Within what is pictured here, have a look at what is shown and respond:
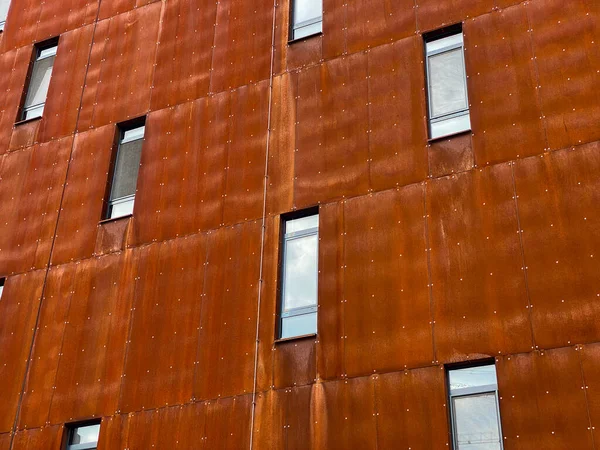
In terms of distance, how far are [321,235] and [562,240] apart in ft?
14.3

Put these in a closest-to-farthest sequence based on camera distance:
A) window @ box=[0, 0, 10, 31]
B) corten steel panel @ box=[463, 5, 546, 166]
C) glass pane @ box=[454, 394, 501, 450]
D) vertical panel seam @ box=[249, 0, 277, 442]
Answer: glass pane @ box=[454, 394, 501, 450], corten steel panel @ box=[463, 5, 546, 166], vertical panel seam @ box=[249, 0, 277, 442], window @ box=[0, 0, 10, 31]

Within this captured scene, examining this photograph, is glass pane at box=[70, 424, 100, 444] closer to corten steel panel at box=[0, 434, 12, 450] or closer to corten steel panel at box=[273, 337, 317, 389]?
corten steel panel at box=[0, 434, 12, 450]

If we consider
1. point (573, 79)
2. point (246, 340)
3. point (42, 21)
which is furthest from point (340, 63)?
point (42, 21)

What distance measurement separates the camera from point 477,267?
1402cm

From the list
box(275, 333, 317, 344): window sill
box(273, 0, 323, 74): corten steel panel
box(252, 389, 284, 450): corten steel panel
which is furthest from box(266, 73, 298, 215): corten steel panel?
box(252, 389, 284, 450): corten steel panel

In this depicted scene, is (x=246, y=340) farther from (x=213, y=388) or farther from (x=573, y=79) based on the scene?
(x=573, y=79)

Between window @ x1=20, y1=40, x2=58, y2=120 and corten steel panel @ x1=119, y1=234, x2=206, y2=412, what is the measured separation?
615cm

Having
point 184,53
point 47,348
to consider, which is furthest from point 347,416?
point 184,53

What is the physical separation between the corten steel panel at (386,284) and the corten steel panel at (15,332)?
718 centimetres

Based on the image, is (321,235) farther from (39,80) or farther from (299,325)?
(39,80)

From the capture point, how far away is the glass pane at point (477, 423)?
12.8 metres

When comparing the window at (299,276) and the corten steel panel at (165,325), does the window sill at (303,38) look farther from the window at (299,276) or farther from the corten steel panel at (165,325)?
the corten steel panel at (165,325)

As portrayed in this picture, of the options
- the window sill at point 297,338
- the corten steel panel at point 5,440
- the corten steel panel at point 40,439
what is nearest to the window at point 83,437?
the corten steel panel at point 40,439

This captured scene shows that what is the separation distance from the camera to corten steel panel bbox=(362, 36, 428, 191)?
15492 mm
